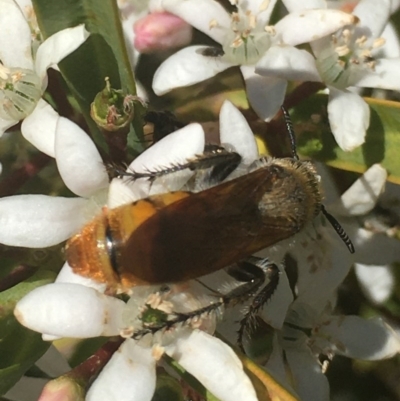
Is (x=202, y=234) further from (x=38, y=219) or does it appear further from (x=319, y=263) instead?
(x=319, y=263)

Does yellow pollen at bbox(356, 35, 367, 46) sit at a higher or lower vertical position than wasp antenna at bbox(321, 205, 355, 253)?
higher

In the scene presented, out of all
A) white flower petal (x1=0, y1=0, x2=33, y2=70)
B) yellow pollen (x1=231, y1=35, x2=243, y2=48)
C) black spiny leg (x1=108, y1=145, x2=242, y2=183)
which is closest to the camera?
black spiny leg (x1=108, y1=145, x2=242, y2=183)

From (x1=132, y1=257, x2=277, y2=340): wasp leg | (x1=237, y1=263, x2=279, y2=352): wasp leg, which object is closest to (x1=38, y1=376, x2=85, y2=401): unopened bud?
(x1=132, y1=257, x2=277, y2=340): wasp leg

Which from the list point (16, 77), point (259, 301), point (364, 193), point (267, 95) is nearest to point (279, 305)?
point (259, 301)

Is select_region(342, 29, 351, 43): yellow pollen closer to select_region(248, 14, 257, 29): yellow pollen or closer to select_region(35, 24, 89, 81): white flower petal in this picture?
select_region(248, 14, 257, 29): yellow pollen

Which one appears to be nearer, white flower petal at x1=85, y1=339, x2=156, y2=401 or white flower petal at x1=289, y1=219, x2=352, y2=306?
white flower petal at x1=85, y1=339, x2=156, y2=401

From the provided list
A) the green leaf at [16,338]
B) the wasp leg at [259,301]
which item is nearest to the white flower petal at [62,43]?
the green leaf at [16,338]

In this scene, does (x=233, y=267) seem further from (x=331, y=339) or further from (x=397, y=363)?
(x=397, y=363)
